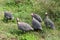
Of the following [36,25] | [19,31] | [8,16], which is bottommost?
[19,31]

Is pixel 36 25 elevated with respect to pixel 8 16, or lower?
lower

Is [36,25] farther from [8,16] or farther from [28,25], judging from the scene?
[8,16]

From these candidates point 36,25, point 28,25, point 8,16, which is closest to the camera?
point 28,25

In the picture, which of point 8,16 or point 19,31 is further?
point 8,16

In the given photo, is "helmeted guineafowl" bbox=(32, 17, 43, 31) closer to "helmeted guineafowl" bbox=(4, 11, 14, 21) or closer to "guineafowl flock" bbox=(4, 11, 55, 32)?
"guineafowl flock" bbox=(4, 11, 55, 32)

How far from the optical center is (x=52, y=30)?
9984 mm

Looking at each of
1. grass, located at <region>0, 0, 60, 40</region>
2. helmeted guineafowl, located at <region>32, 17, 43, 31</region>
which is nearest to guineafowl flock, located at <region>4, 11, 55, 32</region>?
helmeted guineafowl, located at <region>32, 17, 43, 31</region>

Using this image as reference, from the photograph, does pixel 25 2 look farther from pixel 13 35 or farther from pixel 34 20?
pixel 13 35

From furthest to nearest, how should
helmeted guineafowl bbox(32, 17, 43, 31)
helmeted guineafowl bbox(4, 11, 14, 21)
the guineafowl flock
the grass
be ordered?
helmeted guineafowl bbox(4, 11, 14, 21), helmeted guineafowl bbox(32, 17, 43, 31), the guineafowl flock, the grass

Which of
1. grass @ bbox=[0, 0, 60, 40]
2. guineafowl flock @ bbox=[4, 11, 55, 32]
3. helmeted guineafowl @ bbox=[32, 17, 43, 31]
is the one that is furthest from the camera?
helmeted guineafowl @ bbox=[32, 17, 43, 31]

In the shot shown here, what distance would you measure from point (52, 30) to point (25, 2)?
3239 millimetres

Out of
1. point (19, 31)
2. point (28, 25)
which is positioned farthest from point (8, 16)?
point (28, 25)

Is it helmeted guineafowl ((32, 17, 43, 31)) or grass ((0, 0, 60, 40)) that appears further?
helmeted guineafowl ((32, 17, 43, 31))

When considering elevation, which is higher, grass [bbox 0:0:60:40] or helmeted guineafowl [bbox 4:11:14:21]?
helmeted guineafowl [bbox 4:11:14:21]
